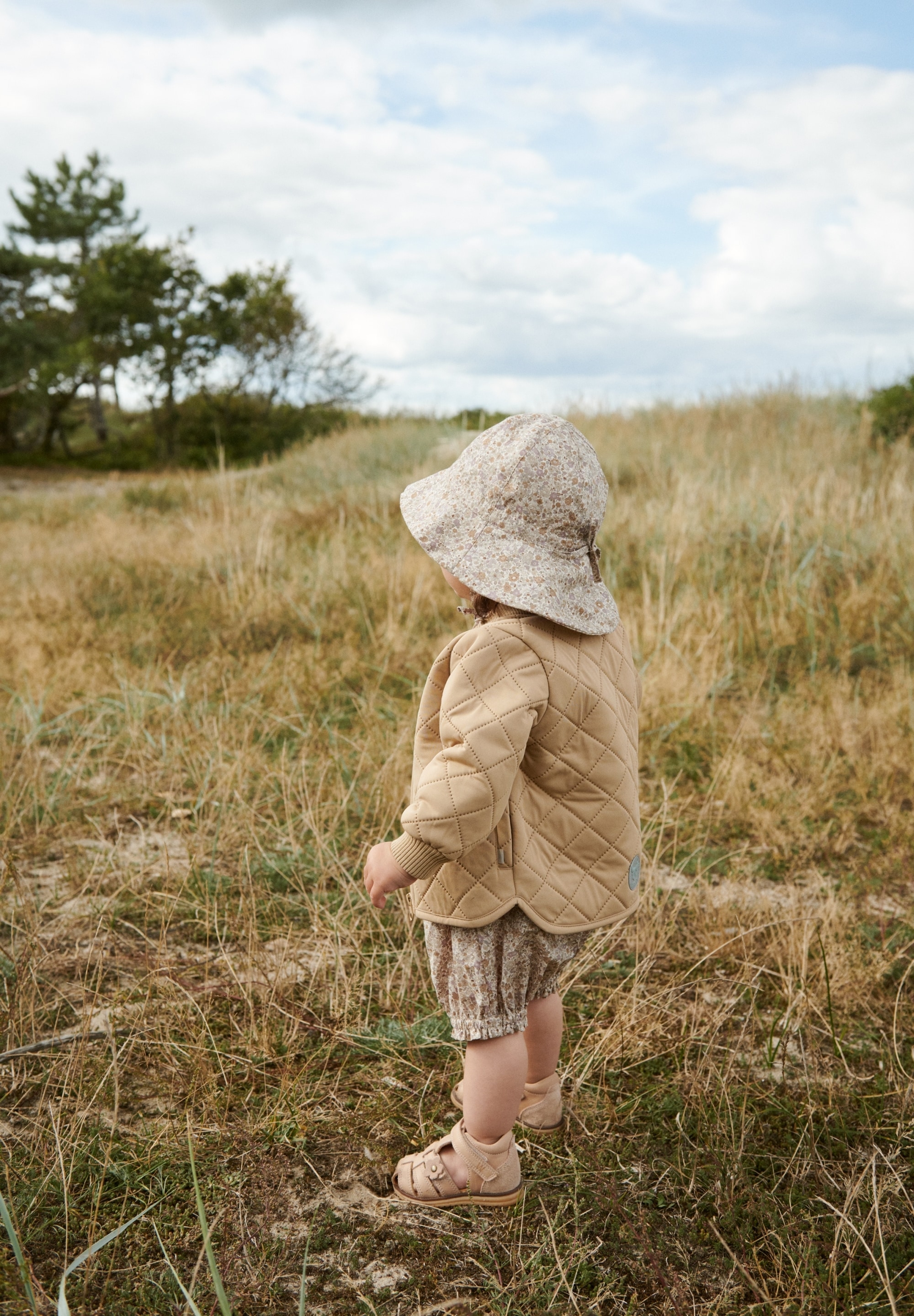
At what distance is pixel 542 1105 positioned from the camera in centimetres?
187

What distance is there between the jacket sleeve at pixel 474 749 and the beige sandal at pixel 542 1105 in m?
0.68

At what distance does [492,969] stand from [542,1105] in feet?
1.53

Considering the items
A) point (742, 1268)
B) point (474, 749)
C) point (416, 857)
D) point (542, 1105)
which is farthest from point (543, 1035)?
point (474, 749)

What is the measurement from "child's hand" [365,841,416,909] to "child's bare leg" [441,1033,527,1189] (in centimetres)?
34

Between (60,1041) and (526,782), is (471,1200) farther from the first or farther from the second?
Answer: (60,1041)

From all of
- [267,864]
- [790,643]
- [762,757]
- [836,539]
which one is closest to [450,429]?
[836,539]

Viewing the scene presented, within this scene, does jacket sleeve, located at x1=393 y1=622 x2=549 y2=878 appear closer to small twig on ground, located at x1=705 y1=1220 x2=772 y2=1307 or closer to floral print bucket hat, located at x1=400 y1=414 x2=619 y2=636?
floral print bucket hat, located at x1=400 y1=414 x2=619 y2=636

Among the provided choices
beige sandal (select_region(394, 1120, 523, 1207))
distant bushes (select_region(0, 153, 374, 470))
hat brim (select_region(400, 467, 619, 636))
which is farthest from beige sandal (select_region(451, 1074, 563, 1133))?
distant bushes (select_region(0, 153, 374, 470))

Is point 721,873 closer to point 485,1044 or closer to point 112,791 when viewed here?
point 485,1044

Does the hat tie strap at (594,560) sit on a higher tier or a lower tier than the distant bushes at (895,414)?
lower

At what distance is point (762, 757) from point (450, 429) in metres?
9.84

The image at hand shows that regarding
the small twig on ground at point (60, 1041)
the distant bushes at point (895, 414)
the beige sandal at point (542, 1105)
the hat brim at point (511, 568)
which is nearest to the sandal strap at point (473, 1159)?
the beige sandal at point (542, 1105)

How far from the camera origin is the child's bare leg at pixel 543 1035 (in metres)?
1.77

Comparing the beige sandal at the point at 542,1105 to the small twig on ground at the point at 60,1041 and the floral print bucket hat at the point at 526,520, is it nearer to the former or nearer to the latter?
the small twig on ground at the point at 60,1041
